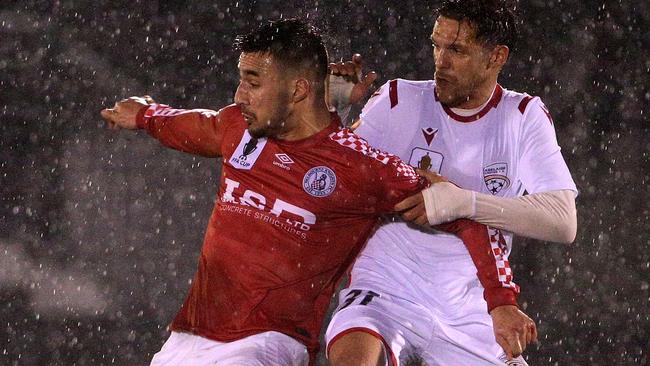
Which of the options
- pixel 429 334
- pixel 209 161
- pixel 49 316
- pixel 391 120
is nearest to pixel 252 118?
pixel 391 120

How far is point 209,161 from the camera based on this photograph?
19.8 feet

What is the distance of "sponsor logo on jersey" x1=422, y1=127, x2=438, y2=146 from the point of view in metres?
3.83

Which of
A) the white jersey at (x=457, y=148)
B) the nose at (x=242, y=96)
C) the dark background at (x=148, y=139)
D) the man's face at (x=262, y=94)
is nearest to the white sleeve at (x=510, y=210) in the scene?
the white jersey at (x=457, y=148)

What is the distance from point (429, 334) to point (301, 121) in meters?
0.82

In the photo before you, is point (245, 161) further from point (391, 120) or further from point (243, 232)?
point (391, 120)

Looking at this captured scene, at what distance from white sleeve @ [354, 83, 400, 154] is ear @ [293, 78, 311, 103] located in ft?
1.15

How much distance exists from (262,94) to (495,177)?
91cm

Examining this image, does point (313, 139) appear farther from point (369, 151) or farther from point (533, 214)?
point (533, 214)

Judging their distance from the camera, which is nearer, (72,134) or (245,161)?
(245,161)

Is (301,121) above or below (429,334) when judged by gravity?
above

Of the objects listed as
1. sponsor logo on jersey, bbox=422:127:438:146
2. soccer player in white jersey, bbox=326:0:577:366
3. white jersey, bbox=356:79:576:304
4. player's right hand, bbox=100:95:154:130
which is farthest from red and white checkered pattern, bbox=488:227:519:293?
player's right hand, bbox=100:95:154:130

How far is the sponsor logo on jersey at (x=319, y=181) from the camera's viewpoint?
342cm

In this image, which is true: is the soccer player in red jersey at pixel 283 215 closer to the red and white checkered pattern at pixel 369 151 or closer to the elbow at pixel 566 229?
the red and white checkered pattern at pixel 369 151

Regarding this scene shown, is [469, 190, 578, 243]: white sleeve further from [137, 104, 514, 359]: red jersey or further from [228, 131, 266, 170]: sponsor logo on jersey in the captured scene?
[228, 131, 266, 170]: sponsor logo on jersey
